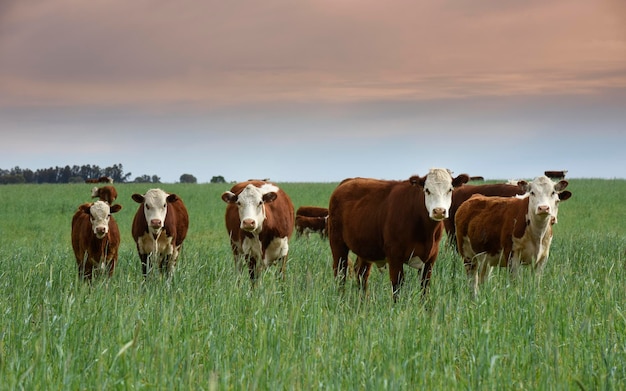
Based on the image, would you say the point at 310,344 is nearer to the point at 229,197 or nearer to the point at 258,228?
the point at 258,228

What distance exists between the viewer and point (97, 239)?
1147 cm

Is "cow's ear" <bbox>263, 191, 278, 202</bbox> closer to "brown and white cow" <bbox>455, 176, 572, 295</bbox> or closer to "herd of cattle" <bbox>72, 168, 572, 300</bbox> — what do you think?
"herd of cattle" <bbox>72, 168, 572, 300</bbox>

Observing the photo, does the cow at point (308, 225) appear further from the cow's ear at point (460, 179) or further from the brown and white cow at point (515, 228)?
the cow's ear at point (460, 179)

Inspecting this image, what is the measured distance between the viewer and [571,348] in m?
6.02

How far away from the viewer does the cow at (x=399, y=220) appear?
9.38 m

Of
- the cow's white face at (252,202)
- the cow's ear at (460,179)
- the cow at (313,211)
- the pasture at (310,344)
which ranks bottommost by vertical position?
the pasture at (310,344)

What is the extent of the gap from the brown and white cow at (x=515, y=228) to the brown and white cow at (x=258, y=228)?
2.98m

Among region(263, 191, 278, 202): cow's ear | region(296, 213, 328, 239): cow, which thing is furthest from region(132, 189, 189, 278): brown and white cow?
region(296, 213, 328, 239): cow

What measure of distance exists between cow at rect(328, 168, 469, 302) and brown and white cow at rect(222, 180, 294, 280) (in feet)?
3.50

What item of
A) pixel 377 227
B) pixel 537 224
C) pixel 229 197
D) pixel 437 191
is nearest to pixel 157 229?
pixel 229 197

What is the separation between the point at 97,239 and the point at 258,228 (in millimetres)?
2708

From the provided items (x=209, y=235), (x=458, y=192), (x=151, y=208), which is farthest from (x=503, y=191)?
(x=209, y=235)

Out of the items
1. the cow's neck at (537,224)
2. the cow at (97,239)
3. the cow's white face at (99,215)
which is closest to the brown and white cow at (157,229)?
the cow at (97,239)

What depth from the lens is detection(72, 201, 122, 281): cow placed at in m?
11.3
